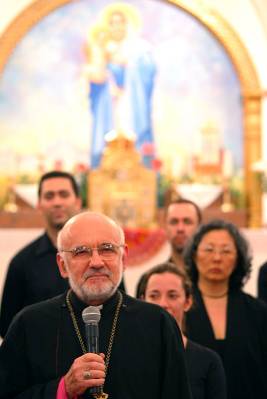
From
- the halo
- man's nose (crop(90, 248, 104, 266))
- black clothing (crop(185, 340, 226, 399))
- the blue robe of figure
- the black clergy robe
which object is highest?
the halo

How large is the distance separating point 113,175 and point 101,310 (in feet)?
40.1

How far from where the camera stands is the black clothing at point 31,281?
6188 millimetres

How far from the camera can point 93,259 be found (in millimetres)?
3986

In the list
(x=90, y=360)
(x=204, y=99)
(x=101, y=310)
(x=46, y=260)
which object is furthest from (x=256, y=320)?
(x=204, y=99)

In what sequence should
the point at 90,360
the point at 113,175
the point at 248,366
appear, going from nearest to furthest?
the point at 90,360, the point at 248,366, the point at 113,175

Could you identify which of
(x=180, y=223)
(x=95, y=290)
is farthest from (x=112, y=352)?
(x=180, y=223)

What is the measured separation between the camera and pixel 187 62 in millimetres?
17219

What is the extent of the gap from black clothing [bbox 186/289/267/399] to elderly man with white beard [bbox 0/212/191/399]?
180 cm

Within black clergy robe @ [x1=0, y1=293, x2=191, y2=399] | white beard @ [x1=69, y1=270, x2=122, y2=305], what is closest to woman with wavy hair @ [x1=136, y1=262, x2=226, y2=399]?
black clergy robe @ [x1=0, y1=293, x2=191, y2=399]

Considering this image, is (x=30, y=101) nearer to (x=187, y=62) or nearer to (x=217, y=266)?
(x=187, y=62)

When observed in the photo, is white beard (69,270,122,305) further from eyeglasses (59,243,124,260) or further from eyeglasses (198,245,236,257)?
eyeglasses (198,245,236,257)

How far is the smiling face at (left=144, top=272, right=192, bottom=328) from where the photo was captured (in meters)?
5.23

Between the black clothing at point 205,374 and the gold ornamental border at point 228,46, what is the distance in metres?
11.7

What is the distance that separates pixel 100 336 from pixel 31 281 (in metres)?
2.25
